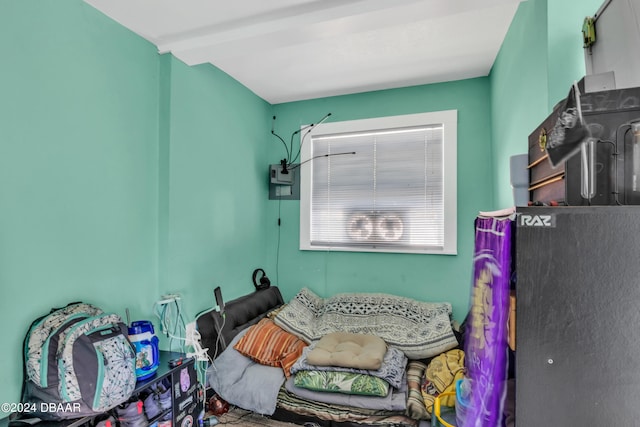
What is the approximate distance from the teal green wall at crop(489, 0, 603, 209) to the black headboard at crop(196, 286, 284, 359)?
218 centimetres

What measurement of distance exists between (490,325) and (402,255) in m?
2.09

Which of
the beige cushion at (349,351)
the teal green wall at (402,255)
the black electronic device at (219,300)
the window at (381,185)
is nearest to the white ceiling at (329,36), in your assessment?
the teal green wall at (402,255)

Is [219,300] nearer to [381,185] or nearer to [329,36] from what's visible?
[381,185]

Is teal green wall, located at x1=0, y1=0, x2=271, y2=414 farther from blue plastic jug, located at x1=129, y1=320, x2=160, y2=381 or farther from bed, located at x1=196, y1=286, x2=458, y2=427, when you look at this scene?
bed, located at x1=196, y1=286, x2=458, y2=427

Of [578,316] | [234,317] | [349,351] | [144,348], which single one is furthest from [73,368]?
[578,316]

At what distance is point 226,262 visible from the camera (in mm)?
2584

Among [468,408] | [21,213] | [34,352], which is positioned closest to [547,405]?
[468,408]

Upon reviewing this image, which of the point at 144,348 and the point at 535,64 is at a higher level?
the point at 535,64

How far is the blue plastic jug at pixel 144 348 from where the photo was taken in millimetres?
1549

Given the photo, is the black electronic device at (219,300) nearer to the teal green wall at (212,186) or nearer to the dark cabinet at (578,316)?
the teal green wall at (212,186)

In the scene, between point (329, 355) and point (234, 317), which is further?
point (234, 317)

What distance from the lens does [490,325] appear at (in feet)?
2.60


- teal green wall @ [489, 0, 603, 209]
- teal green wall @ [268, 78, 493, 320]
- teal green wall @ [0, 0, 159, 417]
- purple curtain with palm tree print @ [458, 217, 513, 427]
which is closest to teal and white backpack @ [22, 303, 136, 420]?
teal green wall @ [0, 0, 159, 417]

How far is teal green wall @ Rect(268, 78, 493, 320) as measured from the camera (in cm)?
268
